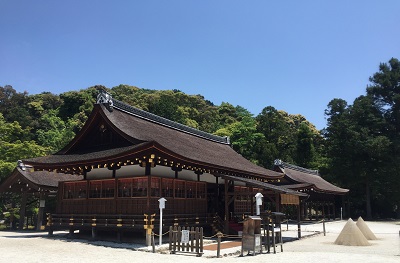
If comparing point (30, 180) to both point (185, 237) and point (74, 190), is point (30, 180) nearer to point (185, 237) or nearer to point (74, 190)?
point (74, 190)

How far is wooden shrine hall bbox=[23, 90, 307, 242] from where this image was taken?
16.1 meters

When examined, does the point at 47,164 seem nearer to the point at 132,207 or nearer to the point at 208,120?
the point at 132,207

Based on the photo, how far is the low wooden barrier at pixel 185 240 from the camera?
13.4 meters

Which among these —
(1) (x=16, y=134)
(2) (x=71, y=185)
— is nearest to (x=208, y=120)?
(1) (x=16, y=134)

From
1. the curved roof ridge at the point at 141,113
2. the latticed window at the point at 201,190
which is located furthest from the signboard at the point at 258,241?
the curved roof ridge at the point at 141,113

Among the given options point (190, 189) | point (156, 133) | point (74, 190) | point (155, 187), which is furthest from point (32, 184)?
A: point (190, 189)

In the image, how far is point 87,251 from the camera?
14016 mm

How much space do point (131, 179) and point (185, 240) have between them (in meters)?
4.65

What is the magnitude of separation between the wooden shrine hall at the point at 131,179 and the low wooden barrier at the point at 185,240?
1.79 meters

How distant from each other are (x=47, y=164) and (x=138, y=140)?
5.36 meters

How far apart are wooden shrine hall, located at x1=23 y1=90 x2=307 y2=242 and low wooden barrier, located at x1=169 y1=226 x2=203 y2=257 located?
1.79 metres

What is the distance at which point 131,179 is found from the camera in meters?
16.8

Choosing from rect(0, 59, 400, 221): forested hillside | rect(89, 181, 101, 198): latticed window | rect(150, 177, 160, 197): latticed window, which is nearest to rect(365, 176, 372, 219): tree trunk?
rect(0, 59, 400, 221): forested hillside

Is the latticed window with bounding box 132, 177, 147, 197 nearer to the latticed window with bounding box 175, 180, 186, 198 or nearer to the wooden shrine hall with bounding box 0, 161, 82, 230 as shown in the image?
the latticed window with bounding box 175, 180, 186, 198
